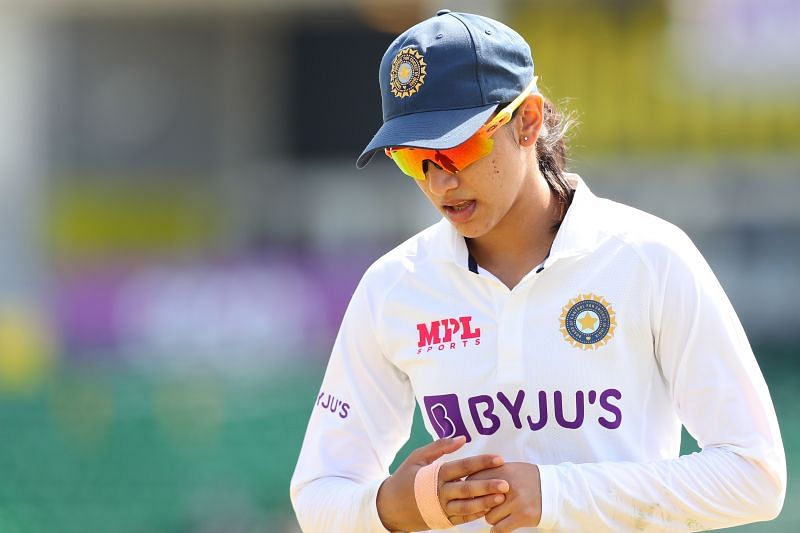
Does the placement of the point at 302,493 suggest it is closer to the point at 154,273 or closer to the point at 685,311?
the point at 685,311

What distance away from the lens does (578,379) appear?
225cm

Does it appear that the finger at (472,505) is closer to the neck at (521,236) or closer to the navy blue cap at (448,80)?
the neck at (521,236)

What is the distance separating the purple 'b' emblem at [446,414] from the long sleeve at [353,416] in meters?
0.14

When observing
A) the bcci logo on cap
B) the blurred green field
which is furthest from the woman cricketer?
the blurred green field

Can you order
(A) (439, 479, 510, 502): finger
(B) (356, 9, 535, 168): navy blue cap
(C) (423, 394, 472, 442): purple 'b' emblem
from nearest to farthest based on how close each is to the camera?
1. (A) (439, 479, 510, 502): finger
2. (B) (356, 9, 535, 168): navy blue cap
3. (C) (423, 394, 472, 442): purple 'b' emblem

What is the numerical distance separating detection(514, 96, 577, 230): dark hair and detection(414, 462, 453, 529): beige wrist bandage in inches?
19.6

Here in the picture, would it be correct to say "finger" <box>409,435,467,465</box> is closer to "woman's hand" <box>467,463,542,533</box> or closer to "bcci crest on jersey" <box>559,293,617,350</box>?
"woman's hand" <box>467,463,542,533</box>

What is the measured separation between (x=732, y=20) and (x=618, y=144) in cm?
144

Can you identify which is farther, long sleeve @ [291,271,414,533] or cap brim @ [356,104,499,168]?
long sleeve @ [291,271,414,533]

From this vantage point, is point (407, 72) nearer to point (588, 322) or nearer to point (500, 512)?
point (588, 322)

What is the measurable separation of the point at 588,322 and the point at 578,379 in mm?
95

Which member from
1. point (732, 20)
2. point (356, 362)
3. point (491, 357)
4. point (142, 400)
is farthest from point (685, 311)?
point (732, 20)

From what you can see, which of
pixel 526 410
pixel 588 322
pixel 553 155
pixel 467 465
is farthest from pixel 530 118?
pixel 467 465

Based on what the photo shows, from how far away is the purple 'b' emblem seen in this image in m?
2.34
